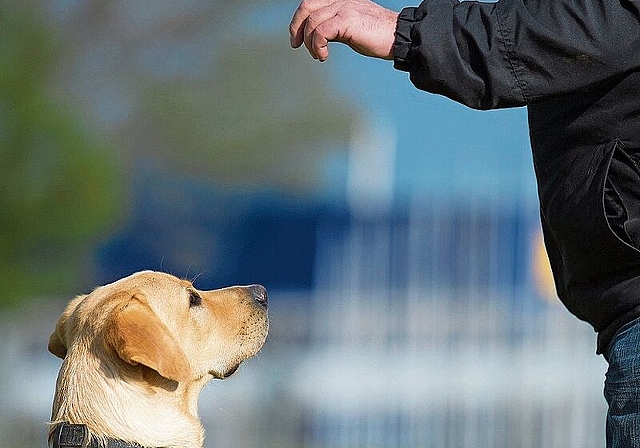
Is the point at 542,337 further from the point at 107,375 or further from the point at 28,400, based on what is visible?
the point at 107,375

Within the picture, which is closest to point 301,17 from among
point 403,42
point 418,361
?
point 403,42

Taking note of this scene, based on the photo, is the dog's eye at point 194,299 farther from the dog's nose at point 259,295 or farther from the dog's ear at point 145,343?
the dog's ear at point 145,343

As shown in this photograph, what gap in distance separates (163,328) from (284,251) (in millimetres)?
8116

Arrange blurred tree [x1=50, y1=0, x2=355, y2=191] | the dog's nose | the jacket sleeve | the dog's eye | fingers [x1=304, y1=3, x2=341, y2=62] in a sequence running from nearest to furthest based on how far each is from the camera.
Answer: the jacket sleeve, fingers [x1=304, y1=3, x2=341, y2=62], the dog's eye, the dog's nose, blurred tree [x1=50, y1=0, x2=355, y2=191]

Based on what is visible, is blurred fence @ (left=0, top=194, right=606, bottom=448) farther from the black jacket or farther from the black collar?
the black jacket

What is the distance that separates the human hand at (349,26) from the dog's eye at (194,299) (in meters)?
1.47

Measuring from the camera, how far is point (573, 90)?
256 cm

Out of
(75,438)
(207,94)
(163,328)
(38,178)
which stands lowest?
(75,438)

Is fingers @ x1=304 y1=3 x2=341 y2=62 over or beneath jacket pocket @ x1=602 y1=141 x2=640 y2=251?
over

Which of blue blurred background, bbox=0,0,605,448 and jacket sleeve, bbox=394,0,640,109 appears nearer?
jacket sleeve, bbox=394,0,640,109

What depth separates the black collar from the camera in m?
3.23

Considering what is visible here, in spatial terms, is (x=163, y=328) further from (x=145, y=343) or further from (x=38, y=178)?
(x=38, y=178)

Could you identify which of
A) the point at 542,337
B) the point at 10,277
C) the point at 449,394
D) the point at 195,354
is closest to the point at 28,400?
the point at 10,277

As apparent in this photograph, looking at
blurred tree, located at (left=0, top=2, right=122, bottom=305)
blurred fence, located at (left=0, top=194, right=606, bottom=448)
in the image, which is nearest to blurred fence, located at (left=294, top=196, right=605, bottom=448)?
blurred fence, located at (left=0, top=194, right=606, bottom=448)
